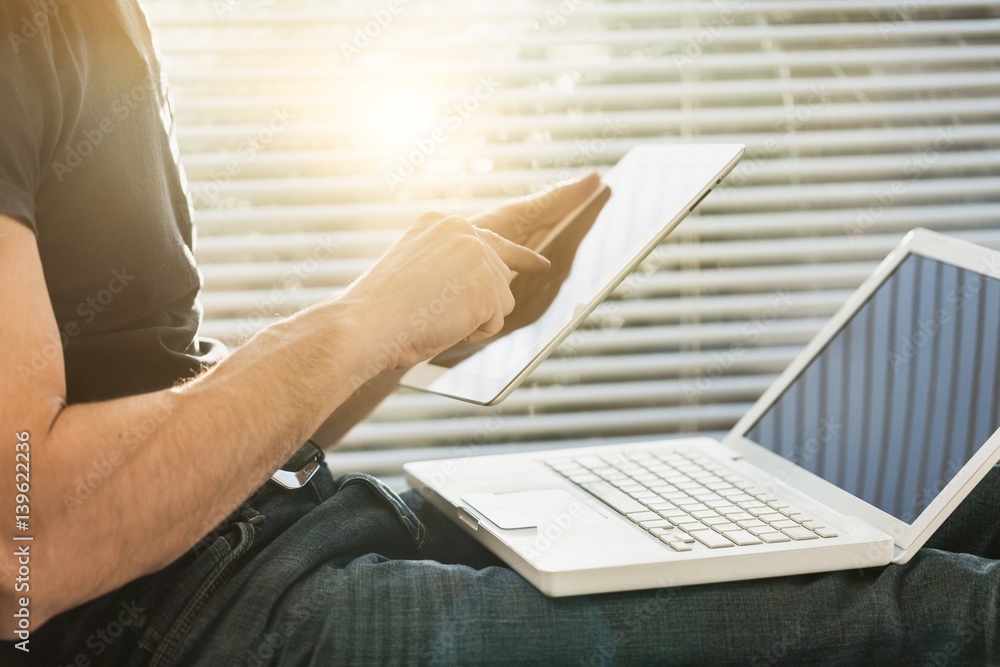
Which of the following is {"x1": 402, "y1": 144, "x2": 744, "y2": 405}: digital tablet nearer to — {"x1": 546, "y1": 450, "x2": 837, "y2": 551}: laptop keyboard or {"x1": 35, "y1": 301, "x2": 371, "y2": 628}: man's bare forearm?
{"x1": 546, "y1": 450, "x2": 837, "y2": 551}: laptop keyboard

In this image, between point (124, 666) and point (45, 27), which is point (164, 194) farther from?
point (124, 666)

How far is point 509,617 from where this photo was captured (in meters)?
0.70

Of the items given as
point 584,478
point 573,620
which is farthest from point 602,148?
point 573,620

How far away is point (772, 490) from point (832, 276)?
0.78 metres

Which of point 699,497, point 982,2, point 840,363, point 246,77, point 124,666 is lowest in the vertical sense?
point 124,666

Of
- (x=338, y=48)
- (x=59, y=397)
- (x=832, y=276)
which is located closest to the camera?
(x=59, y=397)

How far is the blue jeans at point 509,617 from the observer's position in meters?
0.69

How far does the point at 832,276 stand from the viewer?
157 cm

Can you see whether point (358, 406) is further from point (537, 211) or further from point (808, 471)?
point (808, 471)

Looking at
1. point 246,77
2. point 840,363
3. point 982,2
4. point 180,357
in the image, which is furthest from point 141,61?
point 982,2

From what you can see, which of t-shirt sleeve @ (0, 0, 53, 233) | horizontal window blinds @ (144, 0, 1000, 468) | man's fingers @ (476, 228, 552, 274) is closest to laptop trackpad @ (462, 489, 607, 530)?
man's fingers @ (476, 228, 552, 274)

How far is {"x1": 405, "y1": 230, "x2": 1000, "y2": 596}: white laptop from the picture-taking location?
28.5 inches

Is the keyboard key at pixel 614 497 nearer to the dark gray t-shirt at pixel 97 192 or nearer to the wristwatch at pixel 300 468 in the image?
the wristwatch at pixel 300 468

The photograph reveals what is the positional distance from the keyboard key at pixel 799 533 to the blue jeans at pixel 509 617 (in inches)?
1.3
